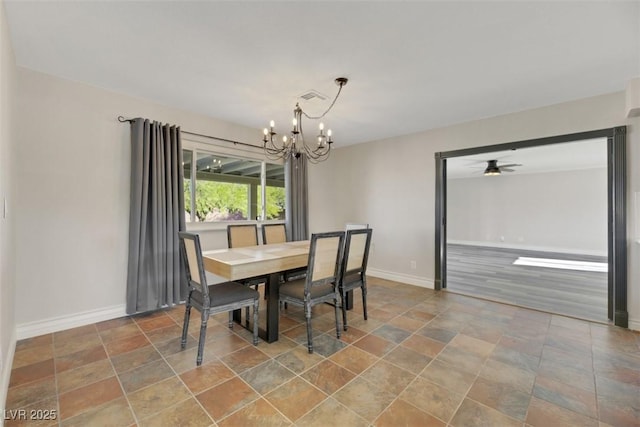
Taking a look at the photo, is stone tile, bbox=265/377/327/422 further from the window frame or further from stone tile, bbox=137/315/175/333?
the window frame

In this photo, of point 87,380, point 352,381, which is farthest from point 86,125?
point 352,381

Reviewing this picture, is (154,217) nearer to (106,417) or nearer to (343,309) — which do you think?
(106,417)

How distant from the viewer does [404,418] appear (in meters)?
1.54

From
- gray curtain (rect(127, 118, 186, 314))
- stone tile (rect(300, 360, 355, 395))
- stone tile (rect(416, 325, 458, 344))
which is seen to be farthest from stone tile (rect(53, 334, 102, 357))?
stone tile (rect(416, 325, 458, 344))

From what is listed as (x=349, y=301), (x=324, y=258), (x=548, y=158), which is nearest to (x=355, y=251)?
(x=324, y=258)

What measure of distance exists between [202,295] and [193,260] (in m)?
0.29

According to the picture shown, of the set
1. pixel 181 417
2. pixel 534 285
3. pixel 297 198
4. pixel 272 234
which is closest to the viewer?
pixel 181 417

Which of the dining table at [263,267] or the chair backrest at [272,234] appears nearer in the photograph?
the dining table at [263,267]

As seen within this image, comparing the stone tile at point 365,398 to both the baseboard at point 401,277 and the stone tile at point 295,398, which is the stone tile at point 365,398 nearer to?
the stone tile at point 295,398

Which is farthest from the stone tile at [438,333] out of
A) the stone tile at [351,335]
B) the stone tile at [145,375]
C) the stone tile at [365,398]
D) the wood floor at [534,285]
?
the stone tile at [145,375]

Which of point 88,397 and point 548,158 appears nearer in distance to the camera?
point 88,397

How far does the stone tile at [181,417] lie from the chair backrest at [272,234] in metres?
2.09

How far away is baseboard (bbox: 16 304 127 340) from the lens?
8.07 feet

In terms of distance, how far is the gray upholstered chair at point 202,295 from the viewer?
208 centimetres
